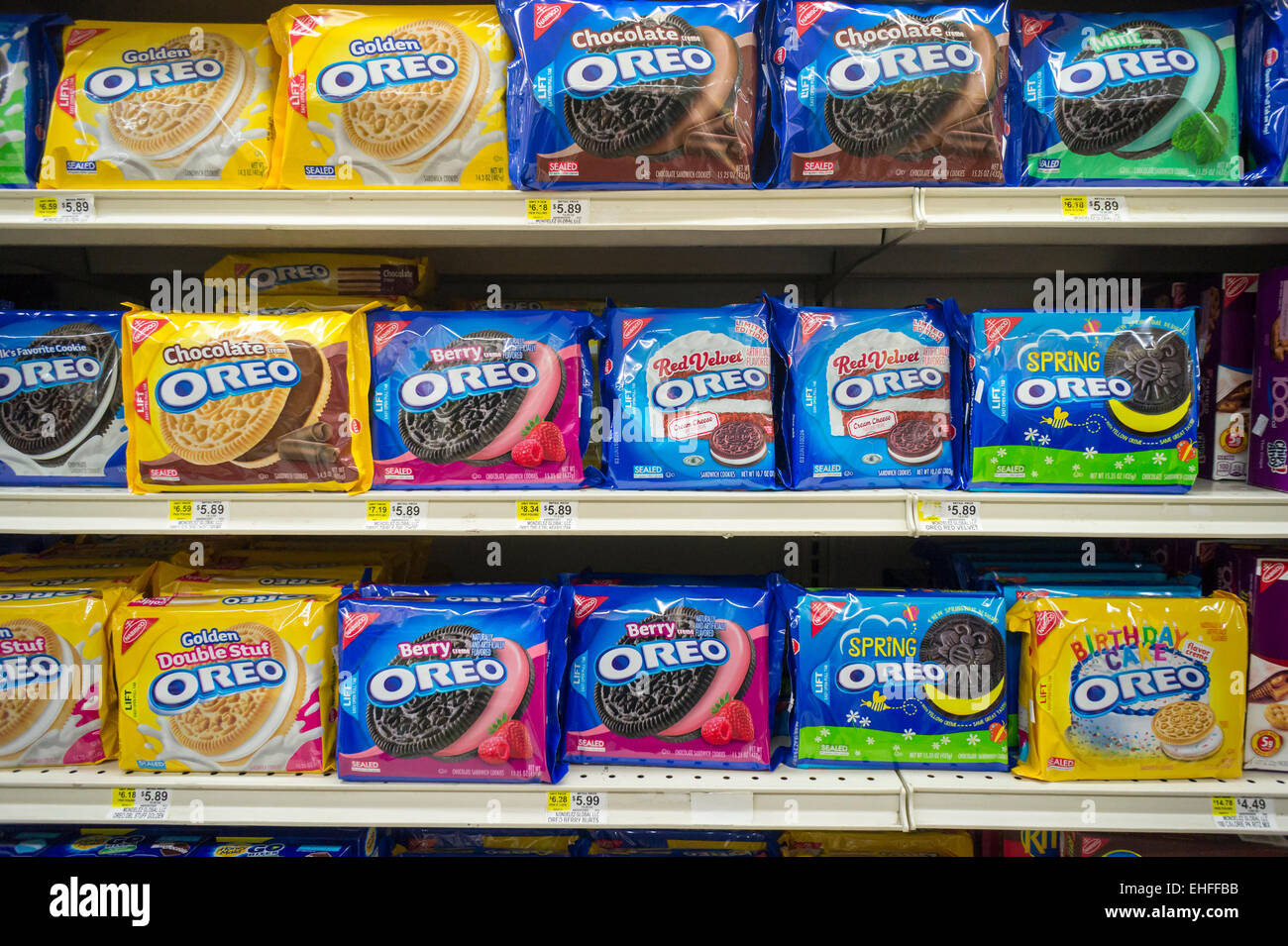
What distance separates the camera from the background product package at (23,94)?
147cm

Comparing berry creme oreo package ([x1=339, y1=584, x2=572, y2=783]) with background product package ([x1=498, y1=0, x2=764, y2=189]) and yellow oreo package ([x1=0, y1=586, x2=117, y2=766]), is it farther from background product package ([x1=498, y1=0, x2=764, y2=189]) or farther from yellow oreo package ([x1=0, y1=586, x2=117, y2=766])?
background product package ([x1=498, y1=0, x2=764, y2=189])

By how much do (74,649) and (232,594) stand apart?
32 centimetres

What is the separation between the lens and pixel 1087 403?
4.66 feet

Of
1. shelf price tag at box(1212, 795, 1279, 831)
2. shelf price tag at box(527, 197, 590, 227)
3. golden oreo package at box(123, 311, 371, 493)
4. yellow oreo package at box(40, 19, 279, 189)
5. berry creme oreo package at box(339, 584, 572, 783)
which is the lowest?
shelf price tag at box(1212, 795, 1279, 831)

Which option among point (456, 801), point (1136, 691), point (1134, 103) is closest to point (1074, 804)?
point (1136, 691)

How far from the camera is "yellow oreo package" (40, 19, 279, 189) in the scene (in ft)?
4.79

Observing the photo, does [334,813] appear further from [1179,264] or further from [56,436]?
[1179,264]

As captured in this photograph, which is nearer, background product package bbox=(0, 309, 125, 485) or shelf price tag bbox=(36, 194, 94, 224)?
shelf price tag bbox=(36, 194, 94, 224)

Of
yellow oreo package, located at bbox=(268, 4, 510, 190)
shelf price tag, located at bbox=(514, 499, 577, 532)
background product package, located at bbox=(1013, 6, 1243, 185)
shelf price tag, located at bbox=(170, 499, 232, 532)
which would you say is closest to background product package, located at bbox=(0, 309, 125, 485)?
shelf price tag, located at bbox=(170, 499, 232, 532)

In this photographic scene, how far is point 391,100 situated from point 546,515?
848 millimetres

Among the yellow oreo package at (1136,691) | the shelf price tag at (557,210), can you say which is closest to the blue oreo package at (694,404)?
the shelf price tag at (557,210)

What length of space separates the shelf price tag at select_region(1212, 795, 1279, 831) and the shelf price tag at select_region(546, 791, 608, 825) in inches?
45.0

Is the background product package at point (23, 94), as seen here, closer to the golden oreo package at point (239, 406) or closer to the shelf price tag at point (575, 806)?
the golden oreo package at point (239, 406)

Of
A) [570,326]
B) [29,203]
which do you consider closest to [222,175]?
[29,203]
